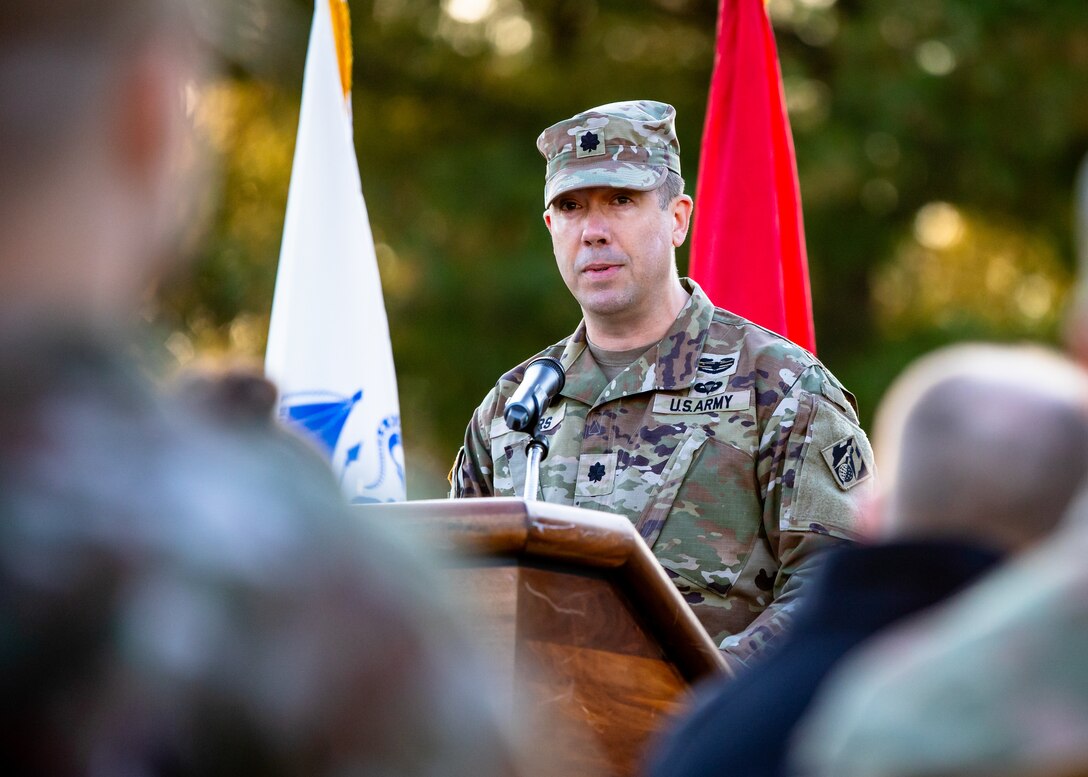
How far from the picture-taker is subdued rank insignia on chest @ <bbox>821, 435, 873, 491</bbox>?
3600 millimetres

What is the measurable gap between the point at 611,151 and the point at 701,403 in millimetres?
763

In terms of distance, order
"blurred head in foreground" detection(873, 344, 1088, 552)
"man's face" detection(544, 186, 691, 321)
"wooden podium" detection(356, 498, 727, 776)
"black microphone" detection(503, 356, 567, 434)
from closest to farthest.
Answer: "blurred head in foreground" detection(873, 344, 1088, 552)
"wooden podium" detection(356, 498, 727, 776)
"black microphone" detection(503, 356, 567, 434)
"man's face" detection(544, 186, 691, 321)

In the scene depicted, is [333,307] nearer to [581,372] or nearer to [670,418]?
[581,372]

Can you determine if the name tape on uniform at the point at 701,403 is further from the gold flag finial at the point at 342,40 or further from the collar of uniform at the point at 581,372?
the gold flag finial at the point at 342,40

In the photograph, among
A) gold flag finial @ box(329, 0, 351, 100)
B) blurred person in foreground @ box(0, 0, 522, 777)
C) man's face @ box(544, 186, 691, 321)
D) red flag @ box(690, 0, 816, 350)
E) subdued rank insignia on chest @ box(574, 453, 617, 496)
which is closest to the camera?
blurred person in foreground @ box(0, 0, 522, 777)

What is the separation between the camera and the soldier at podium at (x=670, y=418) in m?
3.58

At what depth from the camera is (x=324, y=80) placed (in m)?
5.16

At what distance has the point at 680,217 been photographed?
435 cm

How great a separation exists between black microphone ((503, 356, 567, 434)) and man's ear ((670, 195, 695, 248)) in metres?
0.91

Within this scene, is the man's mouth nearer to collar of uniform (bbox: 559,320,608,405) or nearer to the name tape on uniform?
collar of uniform (bbox: 559,320,608,405)

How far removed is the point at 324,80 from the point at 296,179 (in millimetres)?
353

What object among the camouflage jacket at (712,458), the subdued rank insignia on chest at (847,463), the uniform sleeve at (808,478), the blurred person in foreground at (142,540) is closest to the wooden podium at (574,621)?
the camouflage jacket at (712,458)

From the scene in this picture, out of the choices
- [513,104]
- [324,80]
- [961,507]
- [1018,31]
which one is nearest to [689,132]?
[513,104]

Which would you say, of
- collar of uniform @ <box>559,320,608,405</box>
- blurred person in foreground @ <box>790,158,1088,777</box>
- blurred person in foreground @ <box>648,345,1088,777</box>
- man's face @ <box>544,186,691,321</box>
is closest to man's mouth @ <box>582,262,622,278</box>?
man's face @ <box>544,186,691,321</box>
